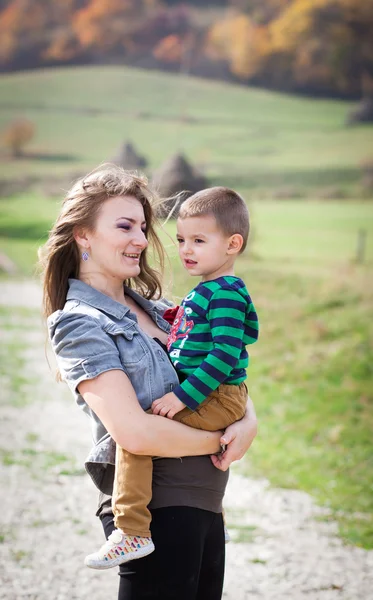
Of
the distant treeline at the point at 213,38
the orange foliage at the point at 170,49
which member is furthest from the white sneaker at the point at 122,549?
the orange foliage at the point at 170,49

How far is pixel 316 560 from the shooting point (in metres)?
4.80

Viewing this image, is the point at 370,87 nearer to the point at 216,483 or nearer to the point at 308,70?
the point at 308,70

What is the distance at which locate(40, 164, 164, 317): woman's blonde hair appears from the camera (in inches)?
90.7

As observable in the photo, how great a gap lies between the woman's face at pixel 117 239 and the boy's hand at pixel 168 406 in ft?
1.34

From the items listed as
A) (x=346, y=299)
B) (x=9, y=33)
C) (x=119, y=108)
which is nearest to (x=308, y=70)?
(x=119, y=108)

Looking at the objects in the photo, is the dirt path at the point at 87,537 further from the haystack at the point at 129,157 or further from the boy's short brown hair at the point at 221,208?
the haystack at the point at 129,157

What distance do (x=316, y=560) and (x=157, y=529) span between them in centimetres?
301

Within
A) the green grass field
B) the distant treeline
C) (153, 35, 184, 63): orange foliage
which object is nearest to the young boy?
the green grass field

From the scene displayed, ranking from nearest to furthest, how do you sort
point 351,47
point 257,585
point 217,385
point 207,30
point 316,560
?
point 217,385
point 257,585
point 316,560
point 351,47
point 207,30

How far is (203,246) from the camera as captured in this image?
2.26m

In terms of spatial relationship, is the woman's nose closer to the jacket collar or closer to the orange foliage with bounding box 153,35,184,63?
the jacket collar

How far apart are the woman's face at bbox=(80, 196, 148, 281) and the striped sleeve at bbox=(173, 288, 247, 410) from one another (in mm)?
294

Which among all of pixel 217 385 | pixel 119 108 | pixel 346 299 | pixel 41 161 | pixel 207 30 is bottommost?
pixel 217 385

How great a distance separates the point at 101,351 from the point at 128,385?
0.38ft
